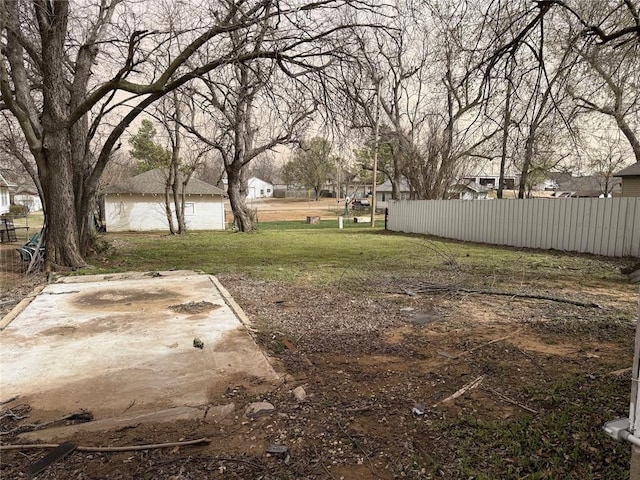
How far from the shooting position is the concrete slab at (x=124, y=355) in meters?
3.06

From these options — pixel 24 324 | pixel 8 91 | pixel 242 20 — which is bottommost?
pixel 24 324

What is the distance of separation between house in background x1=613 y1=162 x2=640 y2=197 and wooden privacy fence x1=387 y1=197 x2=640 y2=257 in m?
6.54

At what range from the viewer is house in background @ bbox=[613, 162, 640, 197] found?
52.4 feet

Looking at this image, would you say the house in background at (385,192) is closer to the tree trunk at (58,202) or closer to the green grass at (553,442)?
the tree trunk at (58,202)

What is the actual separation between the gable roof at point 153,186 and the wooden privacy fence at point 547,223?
13636 millimetres

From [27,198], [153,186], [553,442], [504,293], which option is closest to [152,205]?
[153,186]

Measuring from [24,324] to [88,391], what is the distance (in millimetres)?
2334

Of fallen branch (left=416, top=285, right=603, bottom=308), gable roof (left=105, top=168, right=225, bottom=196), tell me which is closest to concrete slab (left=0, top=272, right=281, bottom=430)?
fallen branch (left=416, top=285, right=603, bottom=308)

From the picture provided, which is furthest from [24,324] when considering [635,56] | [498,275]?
[635,56]

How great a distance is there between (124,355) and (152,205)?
22.1 metres

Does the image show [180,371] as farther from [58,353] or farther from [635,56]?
[635,56]

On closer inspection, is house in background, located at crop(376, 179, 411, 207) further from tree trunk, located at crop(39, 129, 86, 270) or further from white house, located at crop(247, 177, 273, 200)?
tree trunk, located at crop(39, 129, 86, 270)

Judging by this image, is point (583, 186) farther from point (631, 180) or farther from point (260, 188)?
point (260, 188)

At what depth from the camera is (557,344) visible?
4094 mm
